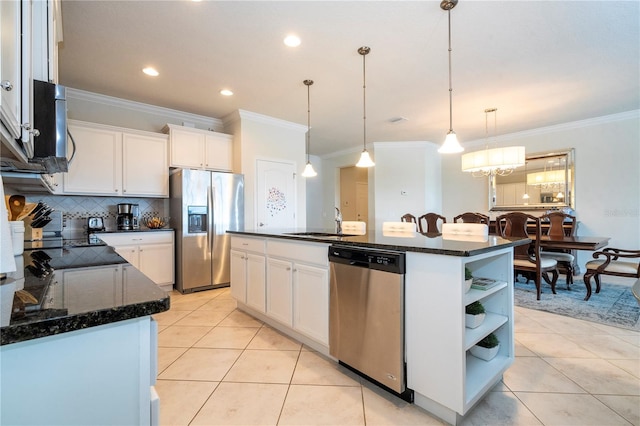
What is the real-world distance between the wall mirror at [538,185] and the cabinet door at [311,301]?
5.06 metres

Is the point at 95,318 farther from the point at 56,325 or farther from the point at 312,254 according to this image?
the point at 312,254

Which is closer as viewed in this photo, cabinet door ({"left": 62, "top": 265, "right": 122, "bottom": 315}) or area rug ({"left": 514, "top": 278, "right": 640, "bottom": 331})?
cabinet door ({"left": 62, "top": 265, "right": 122, "bottom": 315})

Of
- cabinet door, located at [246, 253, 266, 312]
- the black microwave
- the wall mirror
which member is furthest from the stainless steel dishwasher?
the wall mirror

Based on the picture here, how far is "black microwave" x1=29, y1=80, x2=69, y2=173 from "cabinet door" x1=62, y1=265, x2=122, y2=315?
563 millimetres

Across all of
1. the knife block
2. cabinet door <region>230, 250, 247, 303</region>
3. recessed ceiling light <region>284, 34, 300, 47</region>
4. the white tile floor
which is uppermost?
recessed ceiling light <region>284, 34, 300, 47</region>

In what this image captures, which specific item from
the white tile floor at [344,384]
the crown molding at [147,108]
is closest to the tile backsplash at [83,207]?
the crown molding at [147,108]

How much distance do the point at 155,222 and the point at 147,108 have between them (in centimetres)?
164

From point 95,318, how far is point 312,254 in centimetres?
153

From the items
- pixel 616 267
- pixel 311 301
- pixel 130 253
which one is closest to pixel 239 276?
pixel 311 301

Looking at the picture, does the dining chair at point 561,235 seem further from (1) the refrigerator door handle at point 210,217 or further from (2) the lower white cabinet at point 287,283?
(1) the refrigerator door handle at point 210,217

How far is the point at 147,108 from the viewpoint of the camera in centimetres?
402

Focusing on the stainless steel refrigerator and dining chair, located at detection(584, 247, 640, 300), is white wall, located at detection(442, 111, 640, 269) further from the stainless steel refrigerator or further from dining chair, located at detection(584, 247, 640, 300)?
the stainless steel refrigerator

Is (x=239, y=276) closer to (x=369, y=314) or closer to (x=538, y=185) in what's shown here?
(x=369, y=314)

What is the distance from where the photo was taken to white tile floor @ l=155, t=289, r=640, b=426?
1.47 meters
